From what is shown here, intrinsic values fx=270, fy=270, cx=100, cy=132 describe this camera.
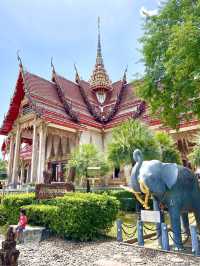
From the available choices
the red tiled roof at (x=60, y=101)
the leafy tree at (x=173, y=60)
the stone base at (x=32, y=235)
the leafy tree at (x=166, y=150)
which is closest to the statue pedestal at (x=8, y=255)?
the stone base at (x=32, y=235)

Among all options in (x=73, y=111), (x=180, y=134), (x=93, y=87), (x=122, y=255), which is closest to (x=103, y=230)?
(x=122, y=255)

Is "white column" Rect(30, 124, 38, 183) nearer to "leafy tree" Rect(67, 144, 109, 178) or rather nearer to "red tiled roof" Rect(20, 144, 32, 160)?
Result: "leafy tree" Rect(67, 144, 109, 178)

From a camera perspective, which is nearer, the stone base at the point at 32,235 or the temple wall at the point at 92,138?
the stone base at the point at 32,235

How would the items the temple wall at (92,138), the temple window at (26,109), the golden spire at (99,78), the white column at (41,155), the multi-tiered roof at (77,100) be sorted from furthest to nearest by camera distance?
the golden spire at (99,78) → the temple wall at (92,138) → the temple window at (26,109) → the multi-tiered roof at (77,100) → the white column at (41,155)

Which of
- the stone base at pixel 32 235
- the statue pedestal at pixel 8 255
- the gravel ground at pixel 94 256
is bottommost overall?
the gravel ground at pixel 94 256

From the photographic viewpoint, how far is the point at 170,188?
6.48 metres

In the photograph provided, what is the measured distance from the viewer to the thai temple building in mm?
18750

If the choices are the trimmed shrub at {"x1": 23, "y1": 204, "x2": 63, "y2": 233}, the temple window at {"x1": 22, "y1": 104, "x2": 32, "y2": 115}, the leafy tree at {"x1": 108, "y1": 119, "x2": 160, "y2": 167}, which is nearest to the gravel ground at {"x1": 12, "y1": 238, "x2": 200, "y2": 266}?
the trimmed shrub at {"x1": 23, "y1": 204, "x2": 63, "y2": 233}

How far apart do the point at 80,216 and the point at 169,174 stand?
2.75 m

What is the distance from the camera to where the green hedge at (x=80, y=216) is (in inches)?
297

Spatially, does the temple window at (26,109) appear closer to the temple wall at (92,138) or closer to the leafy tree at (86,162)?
the temple wall at (92,138)

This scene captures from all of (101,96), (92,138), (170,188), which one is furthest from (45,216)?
(101,96)

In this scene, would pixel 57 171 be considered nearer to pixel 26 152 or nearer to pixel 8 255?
pixel 26 152

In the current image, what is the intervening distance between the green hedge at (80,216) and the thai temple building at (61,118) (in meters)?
9.80
